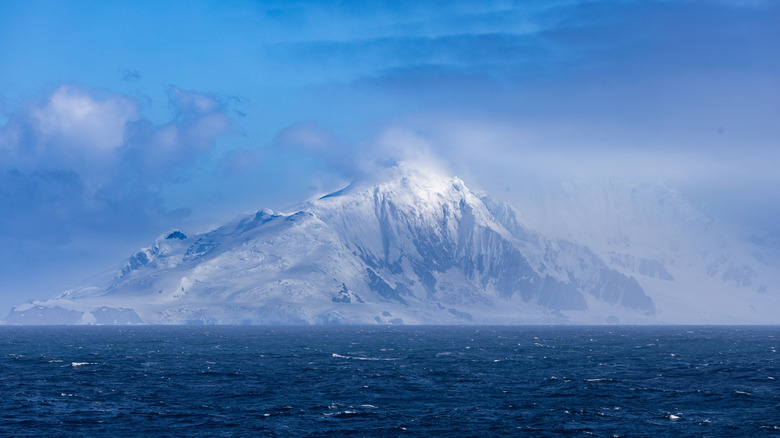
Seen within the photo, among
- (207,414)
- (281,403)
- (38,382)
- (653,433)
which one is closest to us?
(653,433)

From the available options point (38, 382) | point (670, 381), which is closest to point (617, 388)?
point (670, 381)

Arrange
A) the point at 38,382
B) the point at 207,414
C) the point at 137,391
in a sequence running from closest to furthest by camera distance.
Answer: the point at 207,414 → the point at 137,391 → the point at 38,382

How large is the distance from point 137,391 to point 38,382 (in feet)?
71.1

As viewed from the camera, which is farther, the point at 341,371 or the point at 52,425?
the point at 341,371

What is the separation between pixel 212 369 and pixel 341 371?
2563 cm

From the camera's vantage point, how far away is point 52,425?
3816 inches

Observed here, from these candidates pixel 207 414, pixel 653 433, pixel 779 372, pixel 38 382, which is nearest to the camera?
pixel 653 433

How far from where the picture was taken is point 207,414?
10594 centimetres

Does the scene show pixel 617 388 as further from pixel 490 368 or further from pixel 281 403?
pixel 281 403

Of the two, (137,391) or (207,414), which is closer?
(207,414)

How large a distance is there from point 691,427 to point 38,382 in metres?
100

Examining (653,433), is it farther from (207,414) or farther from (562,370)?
(562,370)

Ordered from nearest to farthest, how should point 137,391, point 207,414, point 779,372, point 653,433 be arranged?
point 653,433 → point 207,414 → point 137,391 → point 779,372

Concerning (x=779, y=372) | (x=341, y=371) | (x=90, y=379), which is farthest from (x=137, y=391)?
(x=779, y=372)
